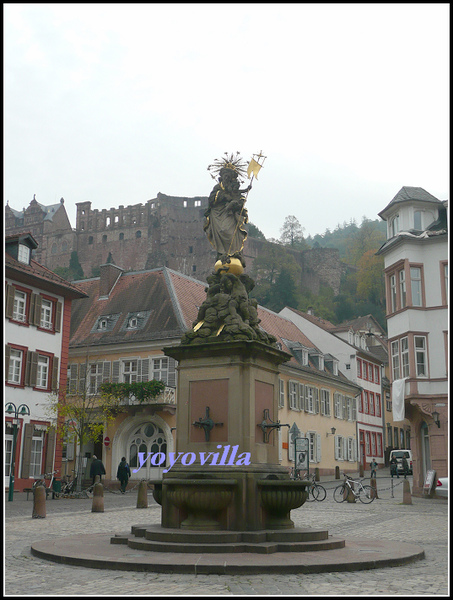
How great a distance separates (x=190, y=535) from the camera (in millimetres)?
9750

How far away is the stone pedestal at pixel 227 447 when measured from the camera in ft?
33.9

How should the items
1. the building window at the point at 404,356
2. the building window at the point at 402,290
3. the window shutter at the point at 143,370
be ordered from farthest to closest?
the window shutter at the point at 143,370, the building window at the point at 402,290, the building window at the point at 404,356

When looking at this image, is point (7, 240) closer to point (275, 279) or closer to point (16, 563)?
point (16, 563)

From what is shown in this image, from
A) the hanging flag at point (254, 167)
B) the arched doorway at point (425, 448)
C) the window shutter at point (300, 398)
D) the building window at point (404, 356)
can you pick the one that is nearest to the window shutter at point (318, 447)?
the window shutter at point (300, 398)

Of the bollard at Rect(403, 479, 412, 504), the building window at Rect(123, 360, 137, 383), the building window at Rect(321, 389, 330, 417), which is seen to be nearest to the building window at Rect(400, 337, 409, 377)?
the bollard at Rect(403, 479, 412, 504)

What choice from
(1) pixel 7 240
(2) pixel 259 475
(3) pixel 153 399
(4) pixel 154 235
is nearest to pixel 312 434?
(3) pixel 153 399

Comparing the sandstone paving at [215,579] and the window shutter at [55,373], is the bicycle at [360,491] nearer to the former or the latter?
the sandstone paving at [215,579]

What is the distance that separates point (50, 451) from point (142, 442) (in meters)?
5.28

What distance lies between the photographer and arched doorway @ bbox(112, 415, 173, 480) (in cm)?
3425

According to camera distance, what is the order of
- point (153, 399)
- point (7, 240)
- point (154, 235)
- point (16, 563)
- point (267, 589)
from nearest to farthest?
point (267, 589), point (16, 563), point (7, 240), point (153, 399), point (154, 235)

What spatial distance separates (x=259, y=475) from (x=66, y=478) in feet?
66.6

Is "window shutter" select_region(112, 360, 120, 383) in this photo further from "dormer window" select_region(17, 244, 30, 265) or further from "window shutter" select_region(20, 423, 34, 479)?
"dormer window" select_region(17, 244, 30, 265)

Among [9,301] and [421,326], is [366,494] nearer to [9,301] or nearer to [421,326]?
[421,326]

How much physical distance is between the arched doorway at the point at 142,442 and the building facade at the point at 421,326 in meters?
11.6
